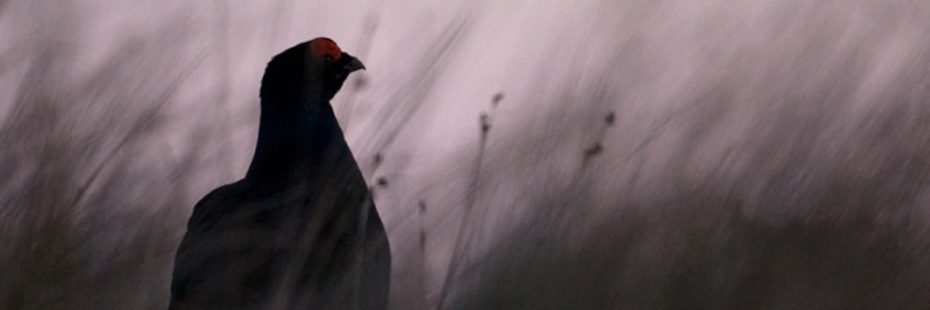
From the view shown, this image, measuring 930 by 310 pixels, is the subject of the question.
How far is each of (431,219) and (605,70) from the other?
276 mm

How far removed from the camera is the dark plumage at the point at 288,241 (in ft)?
5.22

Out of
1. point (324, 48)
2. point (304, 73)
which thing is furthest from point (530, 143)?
point (304, 73)

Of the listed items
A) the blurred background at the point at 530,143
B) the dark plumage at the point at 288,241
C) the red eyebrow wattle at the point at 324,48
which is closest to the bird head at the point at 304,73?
the red eyebrow wattle at the point at 324,48

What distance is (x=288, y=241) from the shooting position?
63.4 inches

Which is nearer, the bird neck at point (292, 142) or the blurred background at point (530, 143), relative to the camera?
the blurred background at point (530, 143)

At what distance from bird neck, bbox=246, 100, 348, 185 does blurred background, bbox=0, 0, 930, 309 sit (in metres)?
0.12

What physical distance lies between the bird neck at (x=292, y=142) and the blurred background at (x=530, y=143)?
4.9 inches

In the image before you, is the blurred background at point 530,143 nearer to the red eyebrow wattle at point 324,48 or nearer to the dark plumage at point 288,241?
the dark plumage at point 288,241

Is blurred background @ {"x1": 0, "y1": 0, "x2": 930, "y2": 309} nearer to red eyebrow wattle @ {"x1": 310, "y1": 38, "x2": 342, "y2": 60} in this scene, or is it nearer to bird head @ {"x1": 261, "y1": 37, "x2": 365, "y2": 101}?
red eyebrow wattle @ {"x1": 310, "y1": 38, "x2": 342, "y2": 60}

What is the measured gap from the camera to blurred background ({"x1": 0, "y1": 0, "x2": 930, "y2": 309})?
64.1 inches

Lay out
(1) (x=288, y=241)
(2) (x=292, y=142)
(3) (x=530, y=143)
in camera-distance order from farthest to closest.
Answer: (2) (x=292, y=142), (3) (x=530, y=143), (1) (x=288, y=241)

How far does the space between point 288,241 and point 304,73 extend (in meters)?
1.48

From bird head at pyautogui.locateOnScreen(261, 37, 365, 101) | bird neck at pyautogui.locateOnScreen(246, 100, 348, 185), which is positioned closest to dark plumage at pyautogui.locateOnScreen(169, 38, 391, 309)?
bird neck at pyautogui.locateOnScreen(246, 100, 348, 185)

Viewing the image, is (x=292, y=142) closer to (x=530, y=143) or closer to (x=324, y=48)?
(x=324, y=48)
